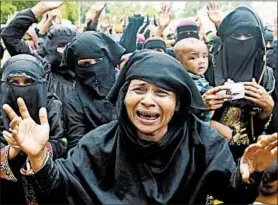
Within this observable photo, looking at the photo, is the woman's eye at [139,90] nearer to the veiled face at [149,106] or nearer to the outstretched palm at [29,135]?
the veiled face at [149,106]

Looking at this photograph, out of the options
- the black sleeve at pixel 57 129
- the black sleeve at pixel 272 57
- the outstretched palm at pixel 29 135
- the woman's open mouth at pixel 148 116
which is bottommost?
the black sleeve at pixel 272 57

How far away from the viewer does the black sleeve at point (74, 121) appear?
345cm

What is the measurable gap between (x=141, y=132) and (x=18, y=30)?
1974mm

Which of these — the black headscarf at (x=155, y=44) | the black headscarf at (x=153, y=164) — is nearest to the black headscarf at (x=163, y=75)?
the black headscarf at (x=153, y=164)

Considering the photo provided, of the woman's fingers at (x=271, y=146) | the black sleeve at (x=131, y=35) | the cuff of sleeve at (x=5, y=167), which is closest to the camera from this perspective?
the woman's fingers at (x=271, y=146)

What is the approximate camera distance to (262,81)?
3705 millimetres

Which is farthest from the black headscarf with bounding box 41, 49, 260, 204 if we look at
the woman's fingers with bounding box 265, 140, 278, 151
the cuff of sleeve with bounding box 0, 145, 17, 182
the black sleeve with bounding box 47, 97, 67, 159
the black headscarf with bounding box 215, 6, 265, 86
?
the black headscarf with bounding box 215, 6, 265, 86

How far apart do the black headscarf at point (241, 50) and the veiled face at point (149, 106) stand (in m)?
1.28

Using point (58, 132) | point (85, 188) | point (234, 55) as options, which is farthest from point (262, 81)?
point (85, 188)

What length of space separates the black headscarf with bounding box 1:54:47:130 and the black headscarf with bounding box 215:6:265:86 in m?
1.20

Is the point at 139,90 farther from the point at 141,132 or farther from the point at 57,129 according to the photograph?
the point at 57,129

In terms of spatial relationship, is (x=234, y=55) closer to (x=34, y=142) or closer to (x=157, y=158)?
(x=157, y=158)

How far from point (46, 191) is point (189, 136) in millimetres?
727

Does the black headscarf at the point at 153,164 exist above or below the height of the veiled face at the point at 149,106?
below
